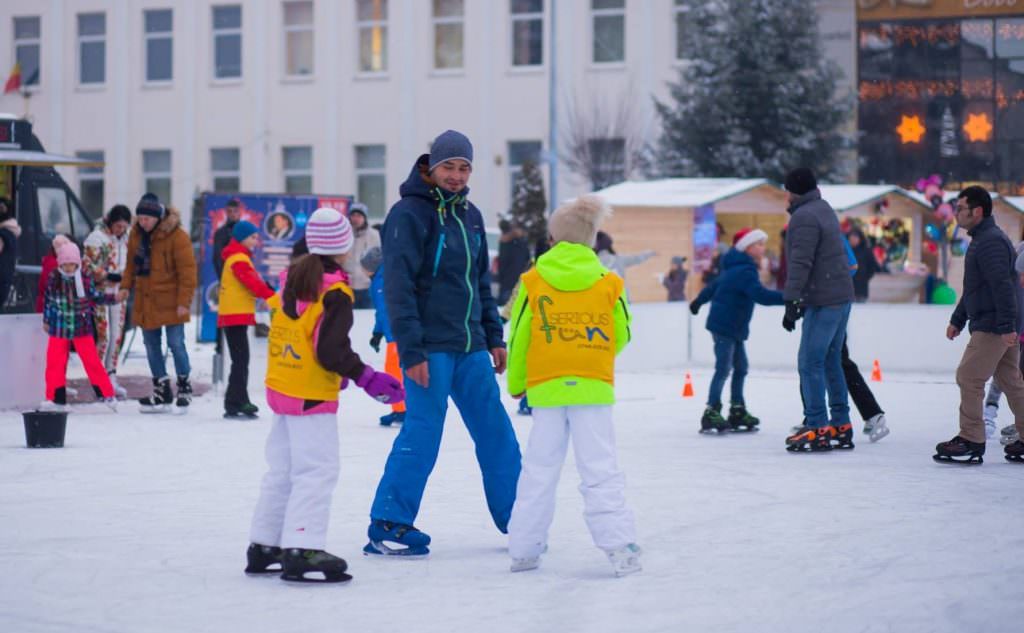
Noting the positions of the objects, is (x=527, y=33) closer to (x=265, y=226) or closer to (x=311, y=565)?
(x=265, y=226)

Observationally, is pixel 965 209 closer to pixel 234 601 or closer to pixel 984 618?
pixel 984 618

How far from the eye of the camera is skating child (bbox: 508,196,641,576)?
6.32 meters

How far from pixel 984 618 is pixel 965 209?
180 inches

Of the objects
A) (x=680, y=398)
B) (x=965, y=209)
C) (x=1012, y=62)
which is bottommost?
(x=680, y=398)

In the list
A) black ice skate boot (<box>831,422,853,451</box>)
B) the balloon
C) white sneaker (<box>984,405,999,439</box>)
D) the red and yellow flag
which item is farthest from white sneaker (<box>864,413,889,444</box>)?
the red and yellow flag

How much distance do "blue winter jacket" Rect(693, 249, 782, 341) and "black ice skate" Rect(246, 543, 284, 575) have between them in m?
5.90

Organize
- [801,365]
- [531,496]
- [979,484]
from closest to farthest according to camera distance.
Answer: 1. [531,496]
2. [979,484]
3. [801,365]

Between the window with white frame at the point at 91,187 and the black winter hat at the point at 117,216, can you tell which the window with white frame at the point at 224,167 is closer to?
the window with white frame at the point at 91,187

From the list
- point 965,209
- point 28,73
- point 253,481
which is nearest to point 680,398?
point 965,209

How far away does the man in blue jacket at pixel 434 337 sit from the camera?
663 cm

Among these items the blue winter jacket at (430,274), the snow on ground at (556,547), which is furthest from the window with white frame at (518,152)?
the blue winter jacket at (430,274)

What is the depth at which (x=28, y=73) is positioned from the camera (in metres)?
43.6

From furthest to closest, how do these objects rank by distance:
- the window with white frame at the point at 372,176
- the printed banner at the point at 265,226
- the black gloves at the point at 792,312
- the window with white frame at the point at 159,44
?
the window with white frame at the point at 159,44 < the window with white frame at the point at 372,176 < the printed banner at the point at 265,226 < the black gloves at the point at 792,312

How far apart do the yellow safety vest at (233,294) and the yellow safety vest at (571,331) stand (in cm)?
650
